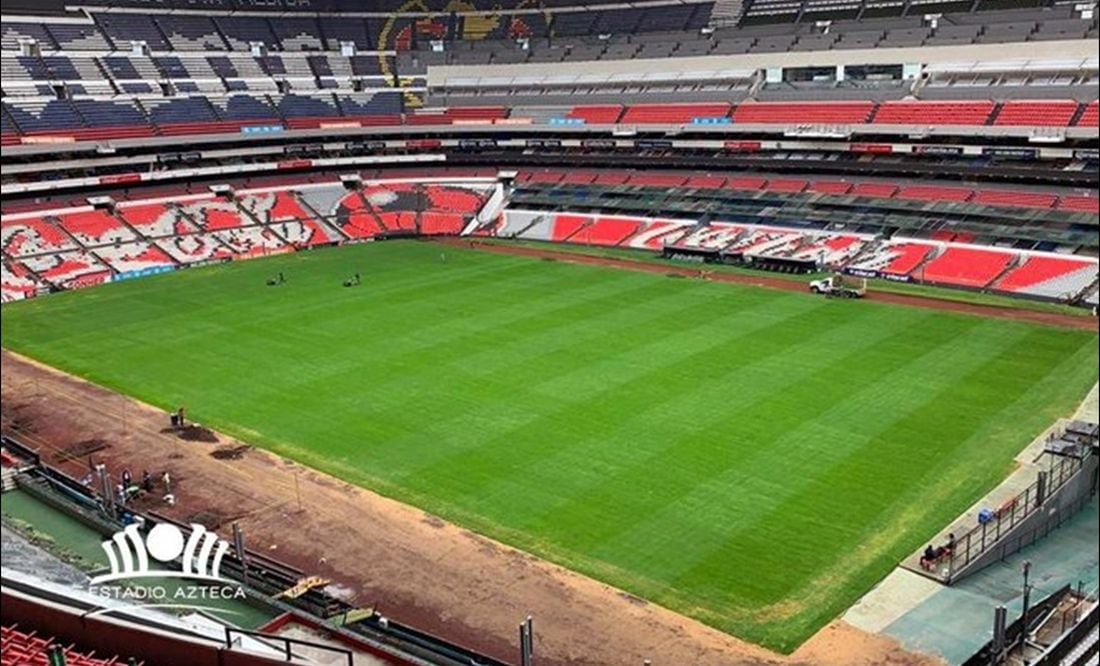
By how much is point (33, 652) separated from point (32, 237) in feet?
110

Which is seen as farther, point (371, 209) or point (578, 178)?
point (371, 209)

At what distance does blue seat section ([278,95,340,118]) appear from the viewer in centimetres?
3266

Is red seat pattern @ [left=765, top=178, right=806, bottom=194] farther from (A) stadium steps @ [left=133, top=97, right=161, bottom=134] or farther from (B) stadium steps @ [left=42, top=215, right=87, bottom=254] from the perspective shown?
(B) stadium steps @ [left=42, top=215, right=87, bottom=254]

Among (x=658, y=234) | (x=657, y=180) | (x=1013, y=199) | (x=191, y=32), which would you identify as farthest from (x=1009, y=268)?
(x=191, y=32)

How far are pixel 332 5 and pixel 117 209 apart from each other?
36455 millimetres

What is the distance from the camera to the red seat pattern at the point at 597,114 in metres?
41.5

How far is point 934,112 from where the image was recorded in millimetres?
25953

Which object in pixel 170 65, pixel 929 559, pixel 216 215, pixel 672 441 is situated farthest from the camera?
pixel 216 215

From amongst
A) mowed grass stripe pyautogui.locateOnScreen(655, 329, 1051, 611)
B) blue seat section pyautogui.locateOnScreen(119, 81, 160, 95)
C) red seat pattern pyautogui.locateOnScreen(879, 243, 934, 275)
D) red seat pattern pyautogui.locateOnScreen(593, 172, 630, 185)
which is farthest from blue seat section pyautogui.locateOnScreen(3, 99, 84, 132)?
red seat pattern pyautogui.locateOnScreen(879, 243, 934, 275)

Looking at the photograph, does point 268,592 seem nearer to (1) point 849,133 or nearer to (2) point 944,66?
(2) point 944,66

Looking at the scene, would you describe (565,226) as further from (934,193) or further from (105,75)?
(105,75)

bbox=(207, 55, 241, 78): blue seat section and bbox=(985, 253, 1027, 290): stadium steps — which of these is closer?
bbox=(207, 55, 241, 78): blue seat section

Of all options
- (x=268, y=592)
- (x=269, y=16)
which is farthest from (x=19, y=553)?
(x=269, y=16)

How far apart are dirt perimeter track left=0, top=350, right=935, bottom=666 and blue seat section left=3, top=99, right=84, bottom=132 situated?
6235 millimetres
